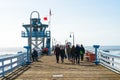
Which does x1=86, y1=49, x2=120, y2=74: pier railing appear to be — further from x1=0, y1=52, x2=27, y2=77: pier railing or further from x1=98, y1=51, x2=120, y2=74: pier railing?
x1=0, y1=52, x2=27, y2=77: pier railing

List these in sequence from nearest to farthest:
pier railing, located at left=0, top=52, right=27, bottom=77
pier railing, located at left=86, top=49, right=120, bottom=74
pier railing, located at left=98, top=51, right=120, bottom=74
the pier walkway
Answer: the pier walkway < pier railing, located at left=0, top=52, right=27, bottom=77 < pier railing, located at left=98, top=51, right=120, bottom=74 < pier railing, located at left=86, top=49, right=120, bottom=74

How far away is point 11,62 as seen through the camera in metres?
19.9

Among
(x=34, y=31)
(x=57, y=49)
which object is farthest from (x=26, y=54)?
(x=34, y=31)

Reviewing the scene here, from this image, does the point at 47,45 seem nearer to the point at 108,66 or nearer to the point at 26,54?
the point at 26,54

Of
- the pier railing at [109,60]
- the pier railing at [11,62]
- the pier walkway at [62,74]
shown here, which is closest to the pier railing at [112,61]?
the pier railing at [109,60]

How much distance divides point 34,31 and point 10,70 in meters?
33.4

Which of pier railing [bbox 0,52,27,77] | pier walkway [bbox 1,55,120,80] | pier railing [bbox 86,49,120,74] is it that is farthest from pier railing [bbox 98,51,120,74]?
pier railing [bbox 0,52,27,77]

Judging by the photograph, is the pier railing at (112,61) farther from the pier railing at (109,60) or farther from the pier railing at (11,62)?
the pier railing at (11,62)

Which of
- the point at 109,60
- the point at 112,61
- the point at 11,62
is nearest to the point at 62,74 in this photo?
the point at 11,62

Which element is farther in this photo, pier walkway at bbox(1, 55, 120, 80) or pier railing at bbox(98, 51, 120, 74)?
pier railing at bbox(98, 51, 120, 74)

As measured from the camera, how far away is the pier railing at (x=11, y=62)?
56.4 ft

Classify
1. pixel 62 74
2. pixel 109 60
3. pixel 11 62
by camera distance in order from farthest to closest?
pixel 109 60
pixel 11 62
pixel 62 74

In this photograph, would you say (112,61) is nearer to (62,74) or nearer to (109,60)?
(109,60)

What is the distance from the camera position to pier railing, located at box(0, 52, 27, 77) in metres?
17.2
